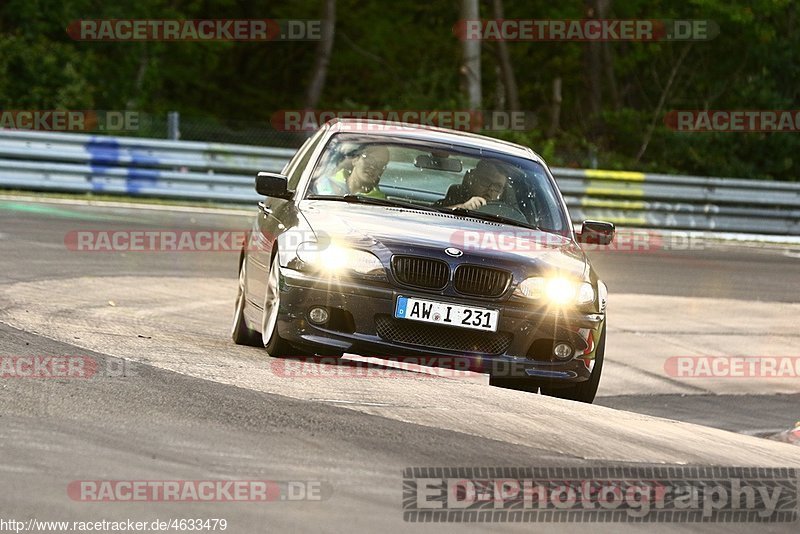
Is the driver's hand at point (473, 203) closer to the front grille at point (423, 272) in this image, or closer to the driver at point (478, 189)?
the driver at point (478, 189)

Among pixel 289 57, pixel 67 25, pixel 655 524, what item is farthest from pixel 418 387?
pixel 289 57

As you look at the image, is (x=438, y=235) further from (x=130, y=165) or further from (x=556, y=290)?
(x=130, y=165)

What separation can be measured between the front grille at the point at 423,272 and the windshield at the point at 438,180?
1.01m

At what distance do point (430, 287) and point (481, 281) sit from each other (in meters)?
0.29

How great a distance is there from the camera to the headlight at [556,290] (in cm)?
895

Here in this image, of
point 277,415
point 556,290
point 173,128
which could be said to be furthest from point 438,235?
point 173,128

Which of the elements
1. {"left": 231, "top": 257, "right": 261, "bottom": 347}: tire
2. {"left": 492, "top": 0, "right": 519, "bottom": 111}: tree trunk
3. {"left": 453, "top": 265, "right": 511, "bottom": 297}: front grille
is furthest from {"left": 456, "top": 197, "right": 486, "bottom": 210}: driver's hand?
{"left": 492, "top": 0, "right": 519, "bottom": 111}: tree trunk

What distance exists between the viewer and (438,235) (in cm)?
917

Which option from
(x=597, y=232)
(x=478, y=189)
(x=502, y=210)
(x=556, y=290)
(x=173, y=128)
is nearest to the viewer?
(x=556, y=290)

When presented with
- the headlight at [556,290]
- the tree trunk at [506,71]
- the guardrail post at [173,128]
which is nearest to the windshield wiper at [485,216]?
the headlight at [556,290]

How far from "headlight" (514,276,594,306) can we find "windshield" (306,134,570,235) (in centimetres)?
96

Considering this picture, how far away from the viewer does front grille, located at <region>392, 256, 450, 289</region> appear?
8922 mm

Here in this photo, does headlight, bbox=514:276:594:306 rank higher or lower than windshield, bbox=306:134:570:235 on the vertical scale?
lower

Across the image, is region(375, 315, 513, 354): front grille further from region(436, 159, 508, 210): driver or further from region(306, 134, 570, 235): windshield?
region(436, 159, 508, 210): driver
